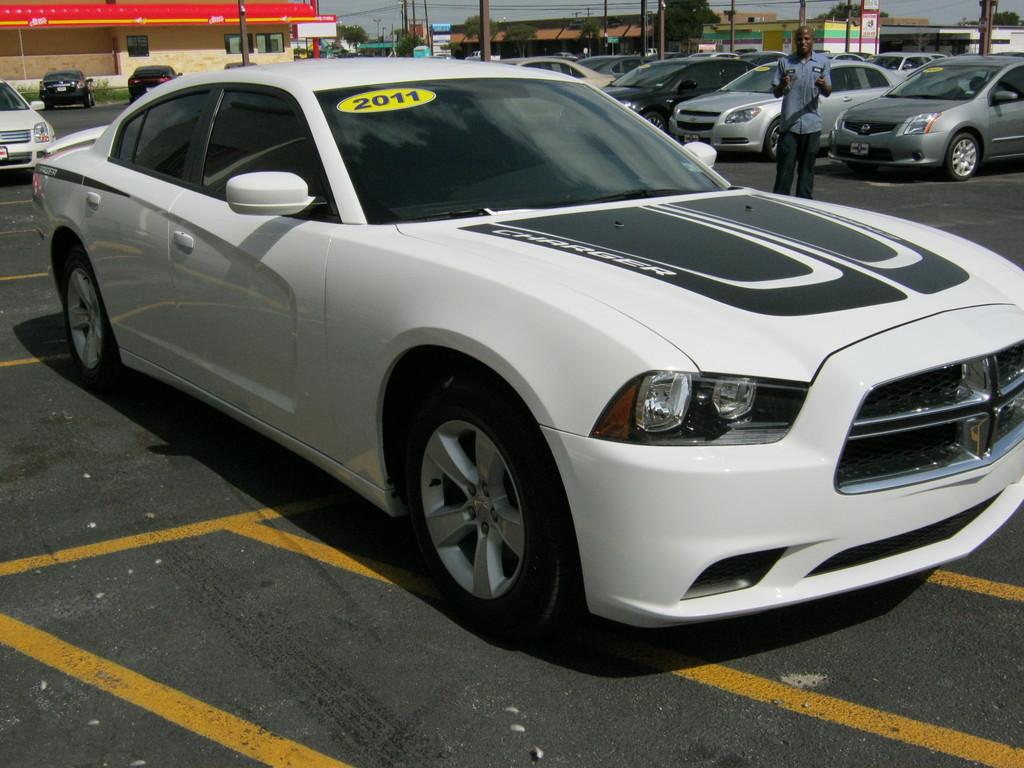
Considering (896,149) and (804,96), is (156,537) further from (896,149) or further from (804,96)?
(896,149)

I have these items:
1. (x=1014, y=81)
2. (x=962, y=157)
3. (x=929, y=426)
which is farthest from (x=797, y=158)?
(x=929, y=426)

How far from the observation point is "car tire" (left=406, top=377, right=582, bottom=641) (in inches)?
115

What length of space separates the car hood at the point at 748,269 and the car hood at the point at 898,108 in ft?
36.7

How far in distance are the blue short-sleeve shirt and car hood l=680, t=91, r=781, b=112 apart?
20.0 ft

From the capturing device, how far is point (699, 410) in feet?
8.87

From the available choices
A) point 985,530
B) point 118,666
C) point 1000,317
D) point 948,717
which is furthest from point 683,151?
point 118,666

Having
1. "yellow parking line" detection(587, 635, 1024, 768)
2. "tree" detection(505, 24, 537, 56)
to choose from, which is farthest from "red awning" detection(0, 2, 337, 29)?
"yellow parking line" detection(587, 635, 1024, 768)

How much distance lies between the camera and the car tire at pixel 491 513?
291 cm

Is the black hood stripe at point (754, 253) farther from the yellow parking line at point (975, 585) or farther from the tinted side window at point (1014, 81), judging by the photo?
the tinted side window at point (1014, 81)

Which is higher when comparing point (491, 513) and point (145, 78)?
point (145, 78)

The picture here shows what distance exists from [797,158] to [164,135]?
7.93 meters

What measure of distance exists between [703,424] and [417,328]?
918 mm

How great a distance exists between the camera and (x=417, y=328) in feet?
10.5

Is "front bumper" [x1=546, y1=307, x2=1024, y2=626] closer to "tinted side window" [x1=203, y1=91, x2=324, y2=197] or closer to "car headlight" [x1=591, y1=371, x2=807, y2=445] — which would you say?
"car headlight" [x1=591, y1=371, x2=807, y2=445]
